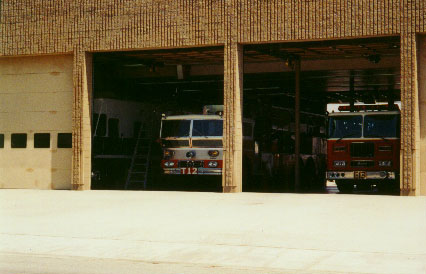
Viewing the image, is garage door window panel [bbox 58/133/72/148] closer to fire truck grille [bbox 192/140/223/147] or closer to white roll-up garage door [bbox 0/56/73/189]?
white roll-up garage door [bbox 0/56/73/189]

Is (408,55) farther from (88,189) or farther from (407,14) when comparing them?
(88,189)

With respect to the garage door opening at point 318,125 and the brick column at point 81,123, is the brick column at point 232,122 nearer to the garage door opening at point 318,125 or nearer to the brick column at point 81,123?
the garage door opening at point 318,125

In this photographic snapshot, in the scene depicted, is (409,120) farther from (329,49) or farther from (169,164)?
(169,164)

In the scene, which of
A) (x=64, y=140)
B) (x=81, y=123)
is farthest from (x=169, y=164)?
(x=64, y=140)

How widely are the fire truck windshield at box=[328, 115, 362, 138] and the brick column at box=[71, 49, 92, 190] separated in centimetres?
834

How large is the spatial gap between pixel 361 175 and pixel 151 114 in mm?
9924

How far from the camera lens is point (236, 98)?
23.5 m

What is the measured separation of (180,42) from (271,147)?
567 centimetres

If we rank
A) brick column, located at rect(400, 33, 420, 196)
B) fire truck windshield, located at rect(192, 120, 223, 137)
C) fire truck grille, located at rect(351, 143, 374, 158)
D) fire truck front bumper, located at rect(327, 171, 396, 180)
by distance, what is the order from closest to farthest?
brick column, located at rect(400, 33, 420, 196)
fire truck front bumper, located at rect(327, 171, 396, 180)
fire truck grille, located at rect(351, 143, 374, 158)
fire truck windshield, located at rect(192, 120, 223, 137)

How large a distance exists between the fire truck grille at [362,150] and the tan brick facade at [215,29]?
3293 mm

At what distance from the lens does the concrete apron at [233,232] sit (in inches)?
434

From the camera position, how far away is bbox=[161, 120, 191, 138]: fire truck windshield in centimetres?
2564

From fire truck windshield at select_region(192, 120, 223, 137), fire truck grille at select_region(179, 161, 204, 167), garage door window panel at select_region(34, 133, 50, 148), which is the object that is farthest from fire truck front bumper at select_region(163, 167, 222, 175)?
garage door window panel at select_region(34, 133, 50, 148)

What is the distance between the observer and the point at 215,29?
23.8m
